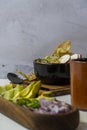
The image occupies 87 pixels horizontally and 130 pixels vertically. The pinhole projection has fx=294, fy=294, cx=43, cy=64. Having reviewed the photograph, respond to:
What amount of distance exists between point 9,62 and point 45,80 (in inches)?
26.8

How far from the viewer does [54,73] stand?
3.09 ft

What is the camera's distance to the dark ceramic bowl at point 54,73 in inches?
36.7

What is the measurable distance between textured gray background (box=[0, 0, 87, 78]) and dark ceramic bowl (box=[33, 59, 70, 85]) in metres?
0.58

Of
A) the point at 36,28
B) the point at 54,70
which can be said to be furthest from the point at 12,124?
the point at 36,28

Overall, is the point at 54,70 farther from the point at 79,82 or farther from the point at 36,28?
the point at 36,28

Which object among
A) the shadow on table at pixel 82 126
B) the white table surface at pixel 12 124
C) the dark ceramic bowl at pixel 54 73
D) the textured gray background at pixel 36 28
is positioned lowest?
the shadow on table at pixel 82 126

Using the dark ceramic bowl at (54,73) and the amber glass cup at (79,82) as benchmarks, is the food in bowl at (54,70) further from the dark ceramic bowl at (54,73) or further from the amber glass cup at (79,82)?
Result: the amber glass cup at (79,82)

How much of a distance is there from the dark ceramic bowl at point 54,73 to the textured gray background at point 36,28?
1.91 feet

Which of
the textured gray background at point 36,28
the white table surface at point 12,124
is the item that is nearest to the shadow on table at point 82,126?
the white table surface at point 12,124

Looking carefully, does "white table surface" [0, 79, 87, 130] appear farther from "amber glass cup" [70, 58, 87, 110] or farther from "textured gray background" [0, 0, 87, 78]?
"textured gray background" [0, 0, 87, 78]

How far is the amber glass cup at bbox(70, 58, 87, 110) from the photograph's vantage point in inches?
27.1

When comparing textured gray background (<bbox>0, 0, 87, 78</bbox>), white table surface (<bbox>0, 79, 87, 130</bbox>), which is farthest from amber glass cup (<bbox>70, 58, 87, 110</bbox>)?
textured gray background (<bbox>0, 0, 87, 78</bbox>)

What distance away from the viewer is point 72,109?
592 millimetres

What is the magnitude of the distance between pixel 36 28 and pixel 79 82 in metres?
0.89
